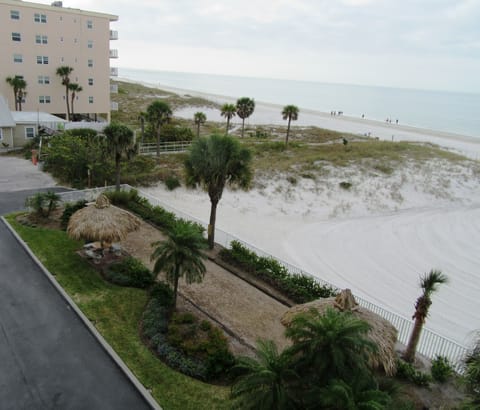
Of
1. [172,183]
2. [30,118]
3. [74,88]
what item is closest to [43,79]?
[74,88]

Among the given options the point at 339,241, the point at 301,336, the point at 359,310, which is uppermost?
the point at 301,336

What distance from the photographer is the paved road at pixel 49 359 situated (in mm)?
10422

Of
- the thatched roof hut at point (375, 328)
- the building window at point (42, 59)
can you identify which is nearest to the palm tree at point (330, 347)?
the thatched roof hut at point (375, 328)

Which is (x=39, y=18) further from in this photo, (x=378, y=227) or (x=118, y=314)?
(x=118, y=314)

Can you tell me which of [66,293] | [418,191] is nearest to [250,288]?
[66,293]

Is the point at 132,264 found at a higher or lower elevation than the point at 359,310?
lower

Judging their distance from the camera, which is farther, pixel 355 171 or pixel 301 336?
pixel 355 171

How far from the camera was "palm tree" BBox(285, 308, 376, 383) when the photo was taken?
8.14 m

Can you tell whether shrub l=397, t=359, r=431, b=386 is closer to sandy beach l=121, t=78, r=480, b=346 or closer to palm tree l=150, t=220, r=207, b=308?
sandy beach l=121, t=78, r=480, b=346

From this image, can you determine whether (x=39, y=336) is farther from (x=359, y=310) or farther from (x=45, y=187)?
(x=45, y=187)

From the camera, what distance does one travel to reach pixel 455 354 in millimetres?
13508

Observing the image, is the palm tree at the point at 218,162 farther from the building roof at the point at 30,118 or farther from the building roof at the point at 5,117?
the building roof at the point at 30,118

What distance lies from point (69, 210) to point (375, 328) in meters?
16.6

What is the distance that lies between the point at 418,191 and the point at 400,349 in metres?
25.7
